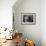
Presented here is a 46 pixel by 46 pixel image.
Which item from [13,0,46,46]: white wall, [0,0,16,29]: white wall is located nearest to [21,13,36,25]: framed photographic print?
[13,0,46,46]: white wall

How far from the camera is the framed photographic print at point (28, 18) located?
6.13m

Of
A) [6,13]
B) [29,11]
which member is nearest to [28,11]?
[29,11]

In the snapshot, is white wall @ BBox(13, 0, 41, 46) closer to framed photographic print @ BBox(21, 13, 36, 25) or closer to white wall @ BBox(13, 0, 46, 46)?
white wall @ BBox(13, 0, 46, 46)

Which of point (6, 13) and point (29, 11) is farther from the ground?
point (29, 11)

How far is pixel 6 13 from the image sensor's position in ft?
16.3

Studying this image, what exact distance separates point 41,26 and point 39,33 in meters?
0.45

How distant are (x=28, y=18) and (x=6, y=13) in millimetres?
1524

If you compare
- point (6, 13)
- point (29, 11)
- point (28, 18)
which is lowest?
point (28, 18)

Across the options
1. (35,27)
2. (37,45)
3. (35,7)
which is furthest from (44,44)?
(35,7)

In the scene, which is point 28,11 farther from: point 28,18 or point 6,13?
point 6,13

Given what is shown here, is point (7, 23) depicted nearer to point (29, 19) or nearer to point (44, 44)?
point (29, 19)

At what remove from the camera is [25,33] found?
6230 mm

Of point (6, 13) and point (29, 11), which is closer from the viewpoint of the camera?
point (6, 13)

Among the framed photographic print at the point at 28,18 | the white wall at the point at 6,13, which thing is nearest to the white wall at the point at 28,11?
the framed photographic print at the point at 28,18
